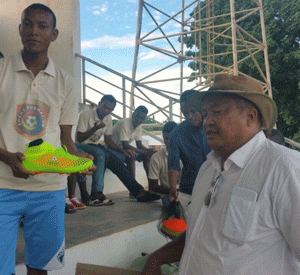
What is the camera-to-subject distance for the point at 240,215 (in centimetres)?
111

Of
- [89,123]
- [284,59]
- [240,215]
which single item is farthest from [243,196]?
[284,59]

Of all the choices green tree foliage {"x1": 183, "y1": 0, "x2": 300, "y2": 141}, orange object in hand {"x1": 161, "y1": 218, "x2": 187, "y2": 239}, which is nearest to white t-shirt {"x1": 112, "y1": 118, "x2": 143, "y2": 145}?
orange object in hand {"x1": 161, "y1": 218, "x2": 187, "y2": 239}

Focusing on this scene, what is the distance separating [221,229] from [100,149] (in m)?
3.42

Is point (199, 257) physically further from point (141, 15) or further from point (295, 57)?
point (295, 57)

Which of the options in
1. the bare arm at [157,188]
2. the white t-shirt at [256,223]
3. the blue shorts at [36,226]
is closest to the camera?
the white t-shirt at [256,223]

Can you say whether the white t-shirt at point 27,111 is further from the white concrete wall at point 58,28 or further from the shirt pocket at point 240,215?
the white concrete wall at point 58,28

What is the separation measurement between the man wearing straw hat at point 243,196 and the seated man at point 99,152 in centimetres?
301

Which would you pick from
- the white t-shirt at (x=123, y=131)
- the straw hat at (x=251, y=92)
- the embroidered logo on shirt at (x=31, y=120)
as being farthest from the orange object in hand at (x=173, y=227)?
the white t-shirt at (x=123, y=131)

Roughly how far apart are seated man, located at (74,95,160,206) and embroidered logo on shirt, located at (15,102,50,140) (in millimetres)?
2405

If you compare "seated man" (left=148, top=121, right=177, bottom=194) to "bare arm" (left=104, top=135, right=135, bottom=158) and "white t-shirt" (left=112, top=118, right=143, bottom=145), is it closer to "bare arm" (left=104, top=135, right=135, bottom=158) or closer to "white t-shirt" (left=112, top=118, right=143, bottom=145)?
"bare arm" (left=104, top=135, right=135, bottom=158)

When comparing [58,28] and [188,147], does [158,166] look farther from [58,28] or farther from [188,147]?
[58,28]

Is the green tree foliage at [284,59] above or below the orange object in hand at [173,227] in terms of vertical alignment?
above

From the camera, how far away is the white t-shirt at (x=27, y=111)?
173 cm

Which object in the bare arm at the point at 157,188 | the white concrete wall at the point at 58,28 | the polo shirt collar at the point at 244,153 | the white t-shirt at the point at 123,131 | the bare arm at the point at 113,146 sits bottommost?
the bare arm at the point at 157,188
